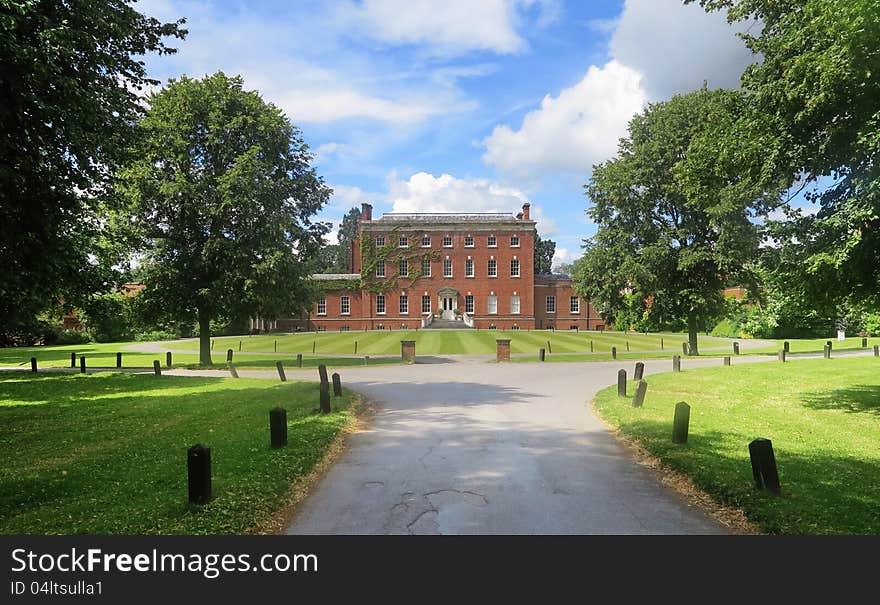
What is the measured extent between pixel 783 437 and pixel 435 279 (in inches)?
2014

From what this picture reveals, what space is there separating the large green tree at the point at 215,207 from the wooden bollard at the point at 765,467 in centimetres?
1992

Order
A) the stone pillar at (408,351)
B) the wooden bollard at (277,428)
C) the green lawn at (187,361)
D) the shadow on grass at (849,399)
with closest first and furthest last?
1. the wooden bollard at (277,428)
2. the shadow on grass at (849,399)
3. the stone pillar at (408,351)
4. the green lawn at (187,361)

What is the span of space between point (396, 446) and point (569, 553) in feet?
15.7

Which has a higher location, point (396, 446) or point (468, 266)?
point (468, 266)

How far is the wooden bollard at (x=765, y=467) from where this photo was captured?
6.55 meters

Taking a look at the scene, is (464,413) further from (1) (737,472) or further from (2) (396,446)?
(1) (737,472)

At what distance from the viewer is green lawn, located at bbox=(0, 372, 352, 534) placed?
586 centimetres

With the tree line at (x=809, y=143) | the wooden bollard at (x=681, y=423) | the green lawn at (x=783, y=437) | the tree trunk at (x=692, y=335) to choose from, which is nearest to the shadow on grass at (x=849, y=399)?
the green lawn at (x=783, y=437)

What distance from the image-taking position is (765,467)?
6.60 meters

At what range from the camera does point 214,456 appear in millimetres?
8414

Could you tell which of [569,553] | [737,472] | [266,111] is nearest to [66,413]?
[569,553]

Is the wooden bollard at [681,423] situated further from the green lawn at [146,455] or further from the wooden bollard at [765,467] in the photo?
the green lawn at [146,455]

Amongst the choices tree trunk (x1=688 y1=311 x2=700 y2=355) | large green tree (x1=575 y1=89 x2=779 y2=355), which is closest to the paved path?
large green tree (x1=575 y1=89 x2=779 y2=355)

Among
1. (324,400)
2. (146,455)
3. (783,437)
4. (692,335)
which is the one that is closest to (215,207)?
(324,400)
